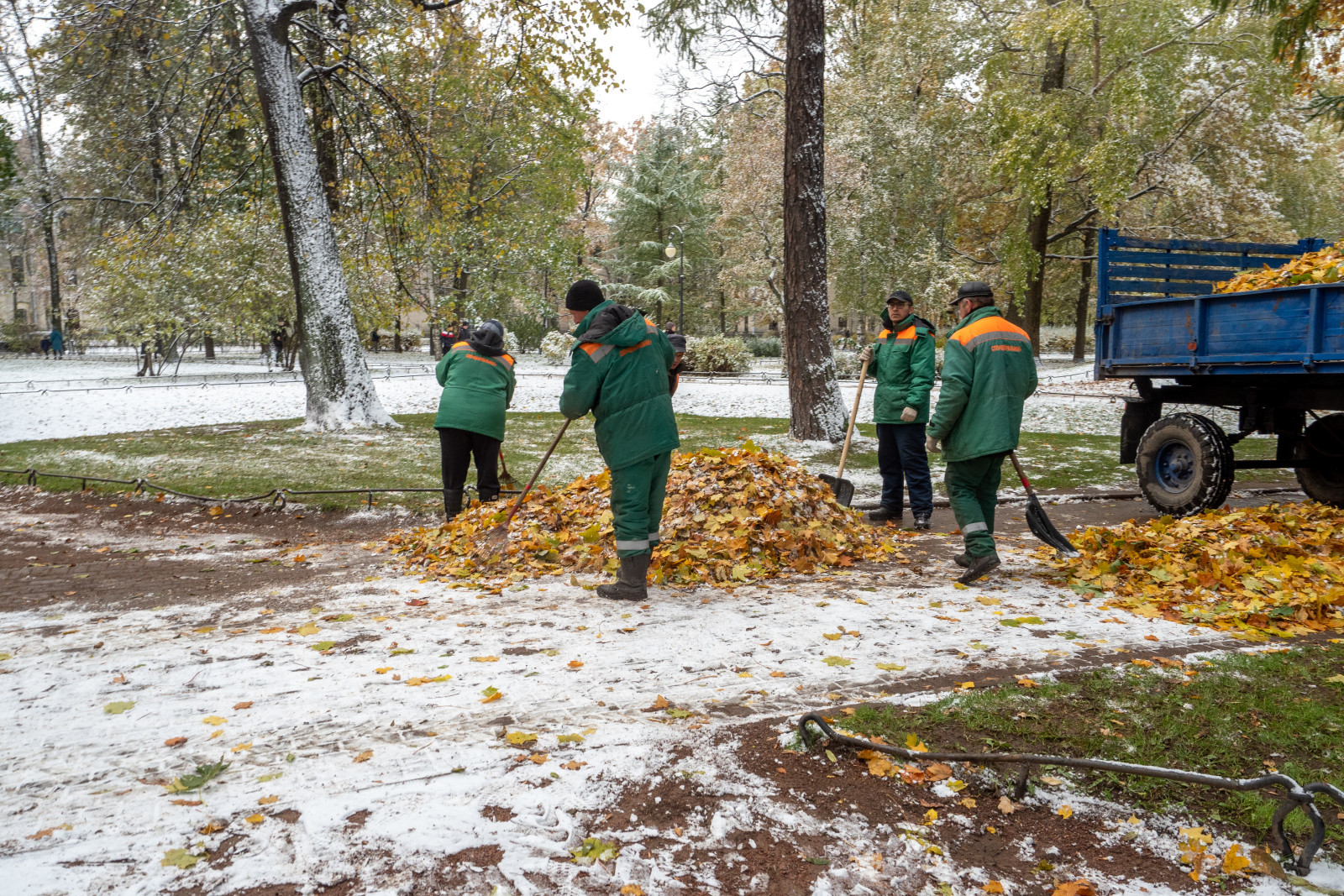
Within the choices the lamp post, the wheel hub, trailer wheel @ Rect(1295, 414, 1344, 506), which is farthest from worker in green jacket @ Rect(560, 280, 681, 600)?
the lamp post

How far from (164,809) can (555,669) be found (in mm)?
1763

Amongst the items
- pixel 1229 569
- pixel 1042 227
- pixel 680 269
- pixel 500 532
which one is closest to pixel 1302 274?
pixel 1229 569

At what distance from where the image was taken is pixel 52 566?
22.3ft

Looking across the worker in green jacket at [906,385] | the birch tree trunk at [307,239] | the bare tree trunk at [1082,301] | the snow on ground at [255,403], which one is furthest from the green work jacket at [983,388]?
the bare tree trunk at [1082,301]

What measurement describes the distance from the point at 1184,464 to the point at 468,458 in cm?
641

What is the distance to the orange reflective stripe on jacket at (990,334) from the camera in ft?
19.3

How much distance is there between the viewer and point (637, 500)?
213 inches

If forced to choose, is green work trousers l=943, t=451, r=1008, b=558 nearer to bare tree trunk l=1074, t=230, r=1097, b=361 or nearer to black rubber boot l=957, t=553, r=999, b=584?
black rubber boot l=957, t=553, r=999, b=584

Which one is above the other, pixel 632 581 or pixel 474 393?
pixel 474 393

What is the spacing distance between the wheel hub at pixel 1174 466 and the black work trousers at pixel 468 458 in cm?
610

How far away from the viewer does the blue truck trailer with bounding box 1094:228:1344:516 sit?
21.6 feet

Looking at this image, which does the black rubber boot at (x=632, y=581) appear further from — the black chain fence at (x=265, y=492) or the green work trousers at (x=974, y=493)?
the black chain fence at (x=265, y=492)

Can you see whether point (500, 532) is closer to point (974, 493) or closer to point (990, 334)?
point (974, 493)

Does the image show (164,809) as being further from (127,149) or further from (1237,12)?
(1237,12)
